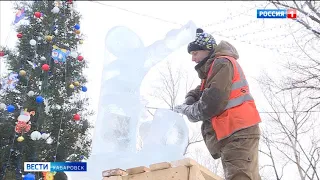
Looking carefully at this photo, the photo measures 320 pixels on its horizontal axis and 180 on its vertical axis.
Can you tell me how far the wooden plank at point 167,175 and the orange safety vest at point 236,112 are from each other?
320 mm

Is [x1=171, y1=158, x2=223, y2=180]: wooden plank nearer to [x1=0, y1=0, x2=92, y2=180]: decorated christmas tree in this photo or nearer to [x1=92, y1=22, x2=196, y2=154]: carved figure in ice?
[x1=92, y1=22, x2=196, y2=154]: carved figure in ice

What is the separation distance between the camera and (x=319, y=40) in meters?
6.49

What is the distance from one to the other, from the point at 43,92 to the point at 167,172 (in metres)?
5.65

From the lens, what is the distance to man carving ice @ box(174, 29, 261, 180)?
6.95 feet

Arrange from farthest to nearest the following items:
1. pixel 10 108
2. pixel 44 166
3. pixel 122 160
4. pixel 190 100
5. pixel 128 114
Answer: pixel 10 108
pixel 44 166
pixel 128 114
pixel 122 160
pixel 190 100

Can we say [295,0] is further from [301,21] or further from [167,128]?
[167,128]

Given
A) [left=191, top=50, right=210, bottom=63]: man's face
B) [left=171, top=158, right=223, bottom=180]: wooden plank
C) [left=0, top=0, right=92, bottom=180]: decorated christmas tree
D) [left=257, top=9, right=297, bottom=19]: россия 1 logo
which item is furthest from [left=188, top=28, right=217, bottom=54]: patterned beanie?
[left=0, top=0, right=92, bottom=180]: decorated christmas tree

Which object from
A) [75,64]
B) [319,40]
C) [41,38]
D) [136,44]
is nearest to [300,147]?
[319,40]

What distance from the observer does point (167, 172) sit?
2.13 meters

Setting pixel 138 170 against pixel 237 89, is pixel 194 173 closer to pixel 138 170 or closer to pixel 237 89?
pixel 138 170

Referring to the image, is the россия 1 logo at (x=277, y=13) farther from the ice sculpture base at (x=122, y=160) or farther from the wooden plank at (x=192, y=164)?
the wooden plank at (x=192, y=164)

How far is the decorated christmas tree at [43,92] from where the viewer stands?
690 centimetres

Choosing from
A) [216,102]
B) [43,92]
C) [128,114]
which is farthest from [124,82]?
[43,92]

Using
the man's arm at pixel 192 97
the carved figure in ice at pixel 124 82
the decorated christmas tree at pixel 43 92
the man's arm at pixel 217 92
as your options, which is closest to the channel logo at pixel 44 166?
the decorated christmas tree at pixel 43 92
